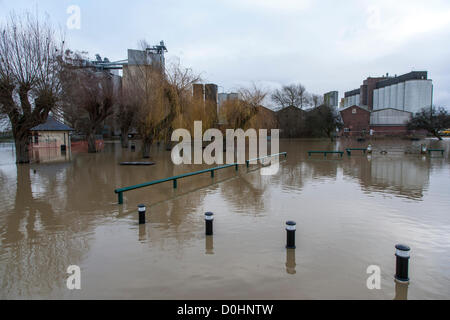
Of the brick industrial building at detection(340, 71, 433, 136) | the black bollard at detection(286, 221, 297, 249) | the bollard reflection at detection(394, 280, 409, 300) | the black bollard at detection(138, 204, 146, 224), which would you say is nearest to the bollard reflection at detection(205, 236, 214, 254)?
the black bollard at detection(286, 221, 297, 249)

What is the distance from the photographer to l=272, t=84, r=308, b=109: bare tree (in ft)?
190

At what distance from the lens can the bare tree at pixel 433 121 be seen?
162ft

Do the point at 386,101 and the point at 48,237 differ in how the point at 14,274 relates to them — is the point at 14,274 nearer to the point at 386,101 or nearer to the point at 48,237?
the point at 48,237

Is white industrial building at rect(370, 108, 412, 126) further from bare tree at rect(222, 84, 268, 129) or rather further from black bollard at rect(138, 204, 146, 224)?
black bollard at rect(138, 204, 146, 224)

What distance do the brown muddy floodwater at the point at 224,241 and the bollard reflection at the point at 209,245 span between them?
0.12ft

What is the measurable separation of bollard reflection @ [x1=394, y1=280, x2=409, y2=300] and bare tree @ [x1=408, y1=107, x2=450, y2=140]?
56.2 meters

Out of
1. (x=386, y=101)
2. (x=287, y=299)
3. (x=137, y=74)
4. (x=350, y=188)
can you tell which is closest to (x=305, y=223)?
(x=287, y=299)

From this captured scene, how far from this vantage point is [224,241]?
5.63m

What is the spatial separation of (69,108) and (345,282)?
20190 mm

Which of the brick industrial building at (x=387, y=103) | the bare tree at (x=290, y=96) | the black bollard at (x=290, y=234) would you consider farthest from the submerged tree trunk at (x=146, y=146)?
the brick industrial building at (x=387, y=103)

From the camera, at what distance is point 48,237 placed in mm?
5977

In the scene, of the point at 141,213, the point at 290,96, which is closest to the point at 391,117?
the point at 290,96

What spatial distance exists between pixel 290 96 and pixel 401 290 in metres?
56.6

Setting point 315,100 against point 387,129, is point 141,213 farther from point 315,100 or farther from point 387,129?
point 387,129
